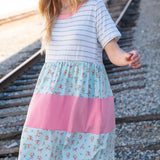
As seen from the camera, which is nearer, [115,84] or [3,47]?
[115,84]

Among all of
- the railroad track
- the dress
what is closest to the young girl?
the dress

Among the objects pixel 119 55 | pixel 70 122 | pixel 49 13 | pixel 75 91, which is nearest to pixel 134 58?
pixel 119 55

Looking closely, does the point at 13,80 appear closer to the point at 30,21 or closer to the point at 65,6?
the point at 65,6

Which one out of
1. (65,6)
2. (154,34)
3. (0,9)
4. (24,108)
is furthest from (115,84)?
(0,9)

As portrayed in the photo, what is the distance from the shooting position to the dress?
1656 millimetres

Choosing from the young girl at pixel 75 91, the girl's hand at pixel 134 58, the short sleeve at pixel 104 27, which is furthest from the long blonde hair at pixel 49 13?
the girl's hand at pixel 134 58

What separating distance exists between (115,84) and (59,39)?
3384 millimetres

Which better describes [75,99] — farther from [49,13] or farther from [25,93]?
[25,93]

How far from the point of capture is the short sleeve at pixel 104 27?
67.5 inches

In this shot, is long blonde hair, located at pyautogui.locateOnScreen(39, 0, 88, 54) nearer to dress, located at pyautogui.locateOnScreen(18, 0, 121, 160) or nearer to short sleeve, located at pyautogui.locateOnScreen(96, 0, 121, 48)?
dress, located at pyautogui.locateOnScreen(18, 0, 121, 160)

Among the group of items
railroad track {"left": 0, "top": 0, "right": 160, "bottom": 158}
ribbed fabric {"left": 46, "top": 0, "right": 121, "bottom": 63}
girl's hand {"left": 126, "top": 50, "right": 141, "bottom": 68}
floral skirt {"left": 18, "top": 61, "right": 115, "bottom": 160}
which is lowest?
railroad track {"left": 0, "top": 0, "right": 160, "bottom": 158}

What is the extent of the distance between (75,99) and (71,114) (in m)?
0.09

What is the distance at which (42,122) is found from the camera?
1660mm

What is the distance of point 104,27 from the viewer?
67.9 inches
